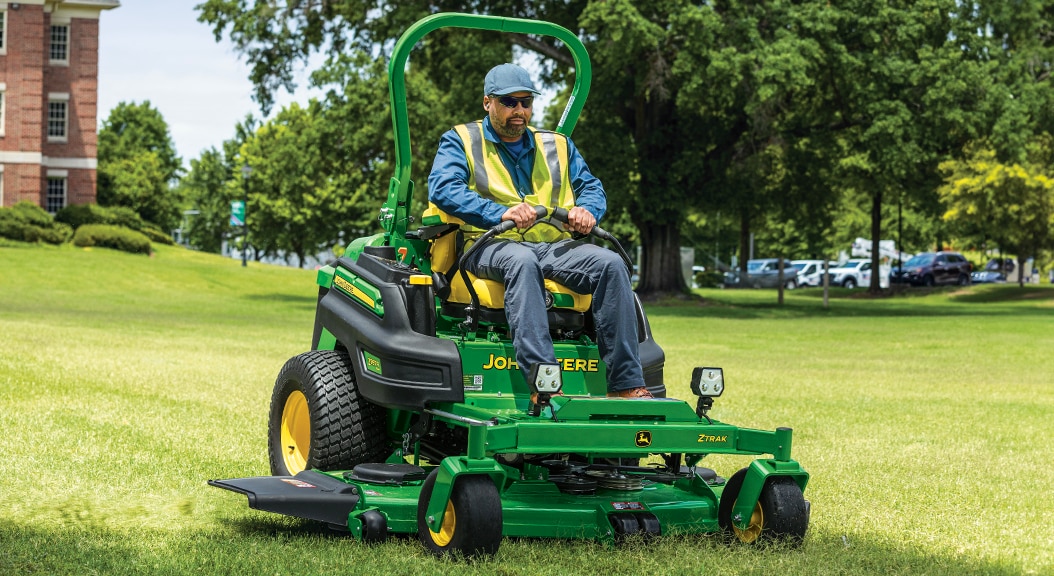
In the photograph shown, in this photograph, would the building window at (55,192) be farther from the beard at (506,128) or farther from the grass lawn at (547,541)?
the beard at (506,128)

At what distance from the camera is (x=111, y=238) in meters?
52.0

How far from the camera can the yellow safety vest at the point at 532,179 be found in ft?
22.3

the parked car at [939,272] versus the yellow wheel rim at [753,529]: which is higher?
the parked car at [939,272]

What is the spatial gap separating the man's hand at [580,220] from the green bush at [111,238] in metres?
47.8

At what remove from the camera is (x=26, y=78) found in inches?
2146

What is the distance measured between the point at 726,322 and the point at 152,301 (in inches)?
600

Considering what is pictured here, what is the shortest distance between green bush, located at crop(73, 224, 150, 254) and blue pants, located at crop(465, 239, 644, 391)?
47.8 metres

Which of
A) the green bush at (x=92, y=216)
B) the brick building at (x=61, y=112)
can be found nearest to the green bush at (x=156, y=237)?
the green bush at (x=92, y=216)

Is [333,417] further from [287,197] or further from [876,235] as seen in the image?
[287,197]

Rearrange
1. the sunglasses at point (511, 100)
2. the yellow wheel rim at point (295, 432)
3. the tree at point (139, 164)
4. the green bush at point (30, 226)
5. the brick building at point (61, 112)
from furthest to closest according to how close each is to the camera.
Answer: the tree at point (139, 164) → the brick building at point (61, 112) → the green bush at point (30, 226) → the yellow wheel rim at point (295, 432) → the sunglasses at point (511, 100)

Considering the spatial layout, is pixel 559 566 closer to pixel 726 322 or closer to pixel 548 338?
pixel 548 338

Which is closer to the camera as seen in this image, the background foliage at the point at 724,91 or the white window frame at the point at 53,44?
the background foliage at the point at 724,91

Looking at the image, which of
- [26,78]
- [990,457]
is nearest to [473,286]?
[990,457]

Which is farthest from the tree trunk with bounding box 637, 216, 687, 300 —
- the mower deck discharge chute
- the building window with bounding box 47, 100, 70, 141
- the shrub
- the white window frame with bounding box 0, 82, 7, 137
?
the mower deck discharge chute
